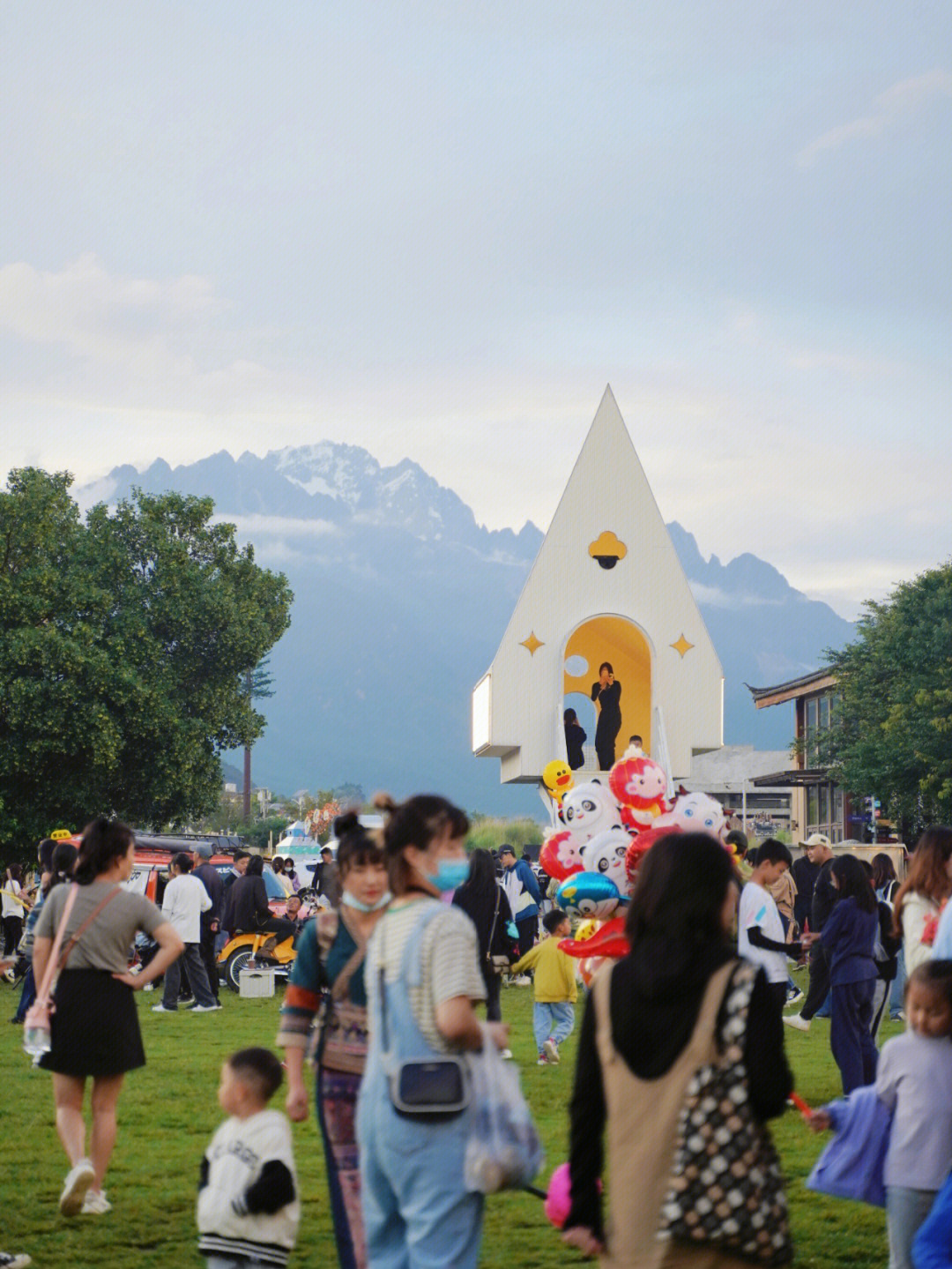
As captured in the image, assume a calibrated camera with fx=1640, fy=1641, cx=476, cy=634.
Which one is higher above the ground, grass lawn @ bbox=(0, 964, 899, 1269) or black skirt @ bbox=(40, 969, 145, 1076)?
black skirt @ bbox=(40, 969, 145, 1076)

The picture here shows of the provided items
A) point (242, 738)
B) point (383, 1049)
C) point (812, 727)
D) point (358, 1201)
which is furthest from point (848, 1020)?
point (812, 727)

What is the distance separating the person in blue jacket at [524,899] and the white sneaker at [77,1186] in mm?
12763

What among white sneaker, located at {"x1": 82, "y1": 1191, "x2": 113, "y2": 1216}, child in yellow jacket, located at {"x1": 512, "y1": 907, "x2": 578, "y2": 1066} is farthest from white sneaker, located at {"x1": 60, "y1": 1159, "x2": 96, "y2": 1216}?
child in yellow jacket, located at {"x1": 512, "y1": 907, "x2": 578, "y2": 1066}

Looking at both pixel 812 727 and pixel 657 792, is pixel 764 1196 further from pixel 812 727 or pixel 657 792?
pixel 812 727

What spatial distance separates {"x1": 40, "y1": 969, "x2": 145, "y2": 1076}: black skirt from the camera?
7.06m

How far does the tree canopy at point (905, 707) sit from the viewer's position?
39750 mm

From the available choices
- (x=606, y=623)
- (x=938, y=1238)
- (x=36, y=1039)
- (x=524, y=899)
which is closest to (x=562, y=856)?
(x=36, y=1039)

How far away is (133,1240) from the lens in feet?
23.8

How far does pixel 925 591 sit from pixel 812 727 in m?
7.76

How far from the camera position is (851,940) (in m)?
9.78

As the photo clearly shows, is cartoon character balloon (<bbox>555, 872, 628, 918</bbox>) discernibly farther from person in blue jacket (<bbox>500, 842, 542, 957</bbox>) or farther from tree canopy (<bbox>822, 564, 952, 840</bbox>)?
tree canopy (<bbox>822, 564, 952, 840</bbox>)

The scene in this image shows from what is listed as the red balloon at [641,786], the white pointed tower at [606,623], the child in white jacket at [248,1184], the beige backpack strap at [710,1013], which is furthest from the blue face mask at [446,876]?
the white pointed tower at [606,623]

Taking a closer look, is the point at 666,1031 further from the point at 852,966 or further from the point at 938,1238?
the point at 852,966

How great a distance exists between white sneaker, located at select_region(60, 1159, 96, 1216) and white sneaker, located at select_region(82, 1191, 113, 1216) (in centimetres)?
25
